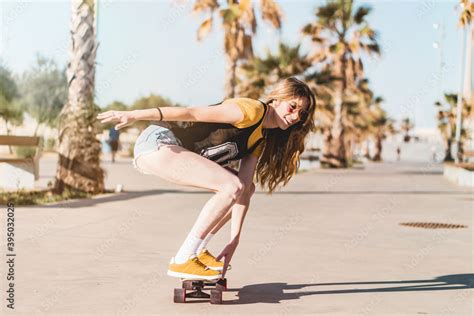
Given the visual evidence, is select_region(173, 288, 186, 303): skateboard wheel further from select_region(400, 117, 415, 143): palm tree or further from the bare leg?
select_region(400, 117, 415, 143): palm tree

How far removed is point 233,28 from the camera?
3281cm

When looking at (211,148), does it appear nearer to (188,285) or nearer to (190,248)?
(190,248)

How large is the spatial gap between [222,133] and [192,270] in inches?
36.3

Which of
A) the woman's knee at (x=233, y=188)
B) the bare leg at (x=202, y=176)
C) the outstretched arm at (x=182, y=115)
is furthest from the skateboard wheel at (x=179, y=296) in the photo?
the outstretched arm at (x=182, y=115)

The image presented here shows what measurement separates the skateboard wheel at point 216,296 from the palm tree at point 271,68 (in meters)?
33.4

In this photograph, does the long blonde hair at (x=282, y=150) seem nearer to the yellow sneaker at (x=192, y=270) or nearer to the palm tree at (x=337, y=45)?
the yellow sneaker at (x=192, y=270)

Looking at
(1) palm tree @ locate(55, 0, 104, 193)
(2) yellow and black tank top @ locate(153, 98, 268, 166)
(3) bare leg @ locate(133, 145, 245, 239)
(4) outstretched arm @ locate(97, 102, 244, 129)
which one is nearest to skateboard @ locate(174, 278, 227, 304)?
(3) bare leg @ locate(133, 145, 245, 239)

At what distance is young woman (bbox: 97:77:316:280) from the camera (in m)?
5.09

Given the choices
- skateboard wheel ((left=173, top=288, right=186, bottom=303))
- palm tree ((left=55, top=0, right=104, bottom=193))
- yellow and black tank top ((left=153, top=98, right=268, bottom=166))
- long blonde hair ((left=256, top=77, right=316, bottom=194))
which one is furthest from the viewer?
palm tree ((left=55, top=0, right=104, bottom=193))

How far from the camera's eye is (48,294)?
5.41 m

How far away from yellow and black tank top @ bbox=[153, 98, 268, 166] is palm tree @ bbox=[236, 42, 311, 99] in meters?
33.3

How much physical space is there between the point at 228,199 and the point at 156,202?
372 inches

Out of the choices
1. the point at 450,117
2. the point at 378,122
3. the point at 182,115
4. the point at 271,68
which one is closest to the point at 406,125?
the point at 378,122

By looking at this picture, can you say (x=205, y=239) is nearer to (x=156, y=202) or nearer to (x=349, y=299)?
(x=349, y=299)
